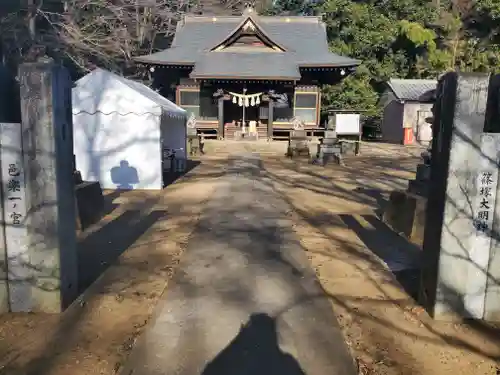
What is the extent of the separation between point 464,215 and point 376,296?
123cm

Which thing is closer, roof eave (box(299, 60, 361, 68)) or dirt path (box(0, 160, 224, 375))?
dirt path (box(0, 160, 224, 375))

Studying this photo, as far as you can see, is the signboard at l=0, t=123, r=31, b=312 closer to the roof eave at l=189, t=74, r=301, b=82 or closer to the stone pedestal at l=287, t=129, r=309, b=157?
the stone pedestal at l=287, t=129, r=309, b=157

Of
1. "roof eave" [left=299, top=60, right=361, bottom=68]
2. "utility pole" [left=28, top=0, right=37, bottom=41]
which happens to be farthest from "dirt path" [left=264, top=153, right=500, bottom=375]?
"utility pole" [left=28, top=0, right=37, bottom=41]

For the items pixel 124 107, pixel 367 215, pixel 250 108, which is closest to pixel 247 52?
pixel 250 108

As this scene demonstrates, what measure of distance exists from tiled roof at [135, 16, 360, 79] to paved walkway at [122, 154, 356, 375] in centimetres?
1956

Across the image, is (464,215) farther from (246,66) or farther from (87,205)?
(246,66)

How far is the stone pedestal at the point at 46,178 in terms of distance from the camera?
150 inches

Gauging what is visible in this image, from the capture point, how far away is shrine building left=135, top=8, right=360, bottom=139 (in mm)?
24438

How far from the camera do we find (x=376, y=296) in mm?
4527

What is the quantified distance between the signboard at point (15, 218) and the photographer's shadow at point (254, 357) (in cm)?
199

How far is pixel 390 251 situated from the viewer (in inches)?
240

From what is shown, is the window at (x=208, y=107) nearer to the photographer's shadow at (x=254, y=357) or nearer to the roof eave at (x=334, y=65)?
the roof eave at (x=334, y=65)

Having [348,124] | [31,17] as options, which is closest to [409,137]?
[348,124]

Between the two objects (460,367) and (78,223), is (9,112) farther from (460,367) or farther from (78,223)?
(460,367)
